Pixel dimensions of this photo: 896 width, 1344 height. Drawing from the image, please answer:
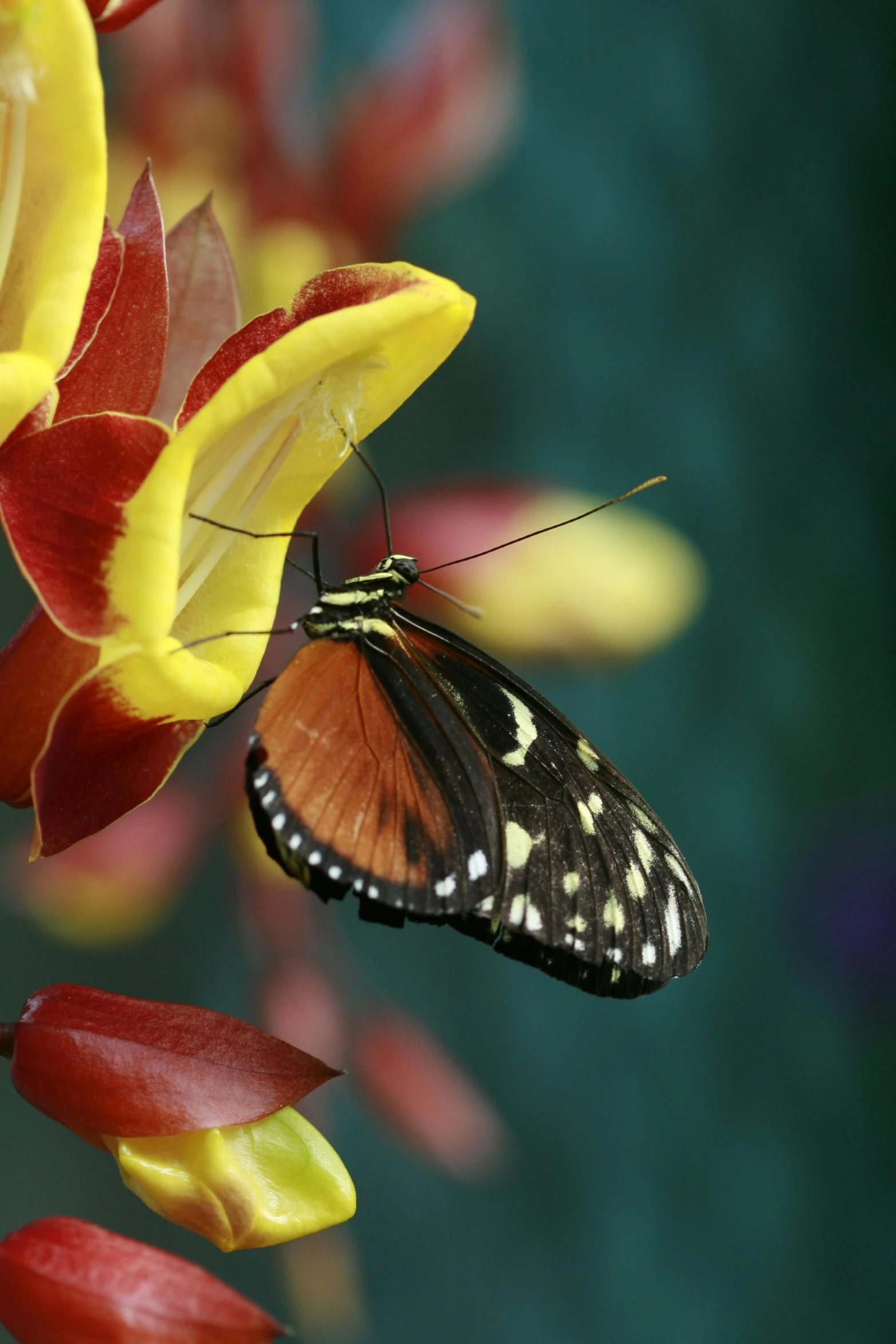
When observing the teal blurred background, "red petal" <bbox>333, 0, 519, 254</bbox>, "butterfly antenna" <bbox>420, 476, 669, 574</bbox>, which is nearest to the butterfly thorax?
"butterfly antenna" <bbox>420, 476, 669, 574</bbox>

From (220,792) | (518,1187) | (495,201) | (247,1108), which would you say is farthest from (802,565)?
(247,1108)

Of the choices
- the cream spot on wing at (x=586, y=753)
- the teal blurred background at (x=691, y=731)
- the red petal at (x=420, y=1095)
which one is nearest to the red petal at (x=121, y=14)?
the cream spot on wing at (x=586, y=753)

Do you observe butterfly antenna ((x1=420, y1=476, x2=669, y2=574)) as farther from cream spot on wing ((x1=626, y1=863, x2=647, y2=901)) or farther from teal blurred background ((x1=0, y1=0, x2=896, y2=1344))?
teal blurred background ((x1=0, y1=0, x2=896, y2=1344))

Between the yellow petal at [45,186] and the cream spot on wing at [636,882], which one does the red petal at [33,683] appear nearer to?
the yellow petal at [45,186]

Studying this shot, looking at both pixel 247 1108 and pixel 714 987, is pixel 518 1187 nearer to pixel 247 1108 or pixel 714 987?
pixel 714 987

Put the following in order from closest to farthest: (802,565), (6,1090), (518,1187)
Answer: (6,1090), (518,1187), (802,565)

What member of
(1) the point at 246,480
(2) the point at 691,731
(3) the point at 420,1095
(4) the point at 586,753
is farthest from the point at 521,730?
(2) the point at 691,731

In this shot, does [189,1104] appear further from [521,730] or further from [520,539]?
[520,539]
